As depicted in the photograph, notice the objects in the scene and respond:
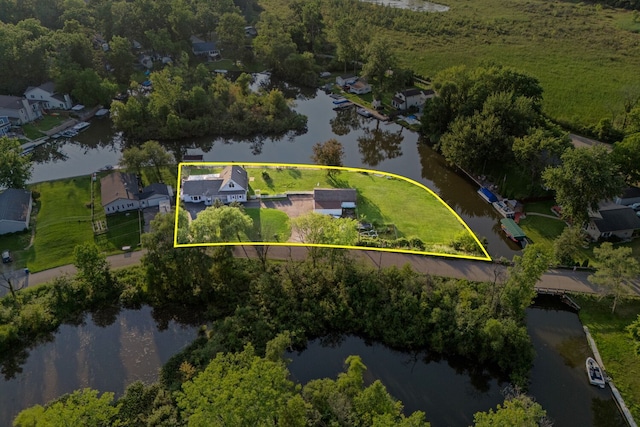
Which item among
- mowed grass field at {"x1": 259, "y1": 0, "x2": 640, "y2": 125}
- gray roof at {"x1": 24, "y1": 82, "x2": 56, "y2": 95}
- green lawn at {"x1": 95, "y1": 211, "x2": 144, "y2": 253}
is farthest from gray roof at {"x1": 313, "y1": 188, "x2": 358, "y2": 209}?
gray roof at {"x1": 24, "y1": 82, "x2": 56, "y2": 95}

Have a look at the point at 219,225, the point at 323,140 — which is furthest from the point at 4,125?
the point at 219,225

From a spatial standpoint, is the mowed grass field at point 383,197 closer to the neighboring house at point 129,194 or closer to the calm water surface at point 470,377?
the calm water surface at point 470,377

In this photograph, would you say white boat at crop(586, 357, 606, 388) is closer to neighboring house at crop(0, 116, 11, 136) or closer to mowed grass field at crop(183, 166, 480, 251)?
mowed grass field at crop(183, 166, 480, 251)

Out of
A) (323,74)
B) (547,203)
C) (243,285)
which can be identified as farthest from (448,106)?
(243,285)

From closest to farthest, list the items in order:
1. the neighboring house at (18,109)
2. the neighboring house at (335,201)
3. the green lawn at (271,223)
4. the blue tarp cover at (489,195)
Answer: the green lawn at (271,223)
the neighboring house at (335,201)
the blue tarp cover at (489,195)
the neighboring house at (18,109)

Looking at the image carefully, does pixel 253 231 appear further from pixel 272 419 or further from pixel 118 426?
pixel 118 426

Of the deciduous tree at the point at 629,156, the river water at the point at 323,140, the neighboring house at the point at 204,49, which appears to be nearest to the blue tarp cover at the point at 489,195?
the river water at the point at 323,140

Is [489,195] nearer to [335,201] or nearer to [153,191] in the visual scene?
[335,201]
